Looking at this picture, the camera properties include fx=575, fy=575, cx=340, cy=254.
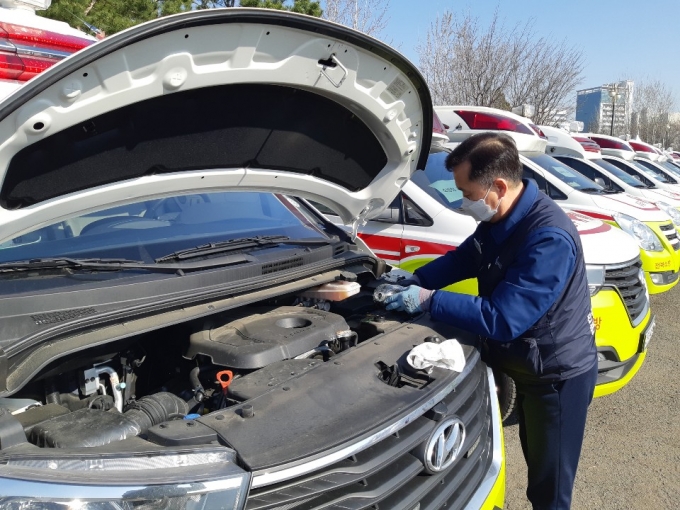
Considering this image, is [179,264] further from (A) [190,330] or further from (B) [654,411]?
(B) [654,411]

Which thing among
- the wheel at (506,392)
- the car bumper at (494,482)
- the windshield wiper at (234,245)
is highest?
the windshield wiper at (234,245)

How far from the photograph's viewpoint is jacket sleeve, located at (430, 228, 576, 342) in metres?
2.40

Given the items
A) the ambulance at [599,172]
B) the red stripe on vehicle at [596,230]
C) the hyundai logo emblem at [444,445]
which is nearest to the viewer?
the hyundai logo emblem at [444,445]

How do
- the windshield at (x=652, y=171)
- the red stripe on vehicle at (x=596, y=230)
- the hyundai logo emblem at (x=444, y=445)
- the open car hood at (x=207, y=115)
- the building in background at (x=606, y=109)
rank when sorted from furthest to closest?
the building in background at (x=606, y=109)
the windshield at (x=652, y=171)
the red stripe on vehicle at (x=596, y=230)
the hyundai logo emblem at (x=444, y=445)
the open car hood at (x=207, y=115)

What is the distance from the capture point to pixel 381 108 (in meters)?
2.72

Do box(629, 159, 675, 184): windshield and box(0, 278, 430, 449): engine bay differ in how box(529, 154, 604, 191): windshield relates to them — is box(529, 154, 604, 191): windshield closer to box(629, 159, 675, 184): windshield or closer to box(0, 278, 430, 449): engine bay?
box(0, 278, 430, 449): engine bay

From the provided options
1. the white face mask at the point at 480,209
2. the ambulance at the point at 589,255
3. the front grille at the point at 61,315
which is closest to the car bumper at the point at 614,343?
the ambulance at the point at 589,255

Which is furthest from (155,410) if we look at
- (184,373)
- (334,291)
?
(334,291)

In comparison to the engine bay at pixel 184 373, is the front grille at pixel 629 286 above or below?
below

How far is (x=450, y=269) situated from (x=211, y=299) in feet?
4.60

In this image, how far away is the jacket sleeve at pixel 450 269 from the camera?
314cm

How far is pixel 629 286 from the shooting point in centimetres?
452

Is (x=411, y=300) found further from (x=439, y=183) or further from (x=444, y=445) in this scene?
(x=439, y=183)

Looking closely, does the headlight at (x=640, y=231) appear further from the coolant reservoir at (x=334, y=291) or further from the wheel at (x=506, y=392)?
the coolant reservoir at (x=334, y=291)
